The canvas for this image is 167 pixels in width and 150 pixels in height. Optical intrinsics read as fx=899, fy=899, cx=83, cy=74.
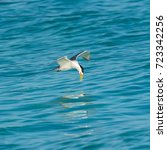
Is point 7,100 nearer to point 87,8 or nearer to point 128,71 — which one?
point 128,71

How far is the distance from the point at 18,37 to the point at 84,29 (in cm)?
231

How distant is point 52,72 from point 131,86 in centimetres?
311

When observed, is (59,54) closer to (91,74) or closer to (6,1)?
(91,74)

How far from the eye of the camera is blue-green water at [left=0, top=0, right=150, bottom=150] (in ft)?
69.3

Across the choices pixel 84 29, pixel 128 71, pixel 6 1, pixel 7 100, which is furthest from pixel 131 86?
pixel 6 1

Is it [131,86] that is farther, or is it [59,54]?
[59,54]

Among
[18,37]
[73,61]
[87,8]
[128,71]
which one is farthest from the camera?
[87,8]

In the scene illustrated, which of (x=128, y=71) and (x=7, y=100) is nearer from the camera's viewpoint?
(x=7, y=100)

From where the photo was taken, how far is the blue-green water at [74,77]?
21.1 metres

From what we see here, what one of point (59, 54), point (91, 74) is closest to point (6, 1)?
point (59, 54)

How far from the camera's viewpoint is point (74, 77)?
86.1 feet

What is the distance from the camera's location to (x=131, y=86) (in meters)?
24.7

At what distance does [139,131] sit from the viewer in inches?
819

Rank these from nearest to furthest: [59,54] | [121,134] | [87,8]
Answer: [121,134]
[59,54]
[87,8]
